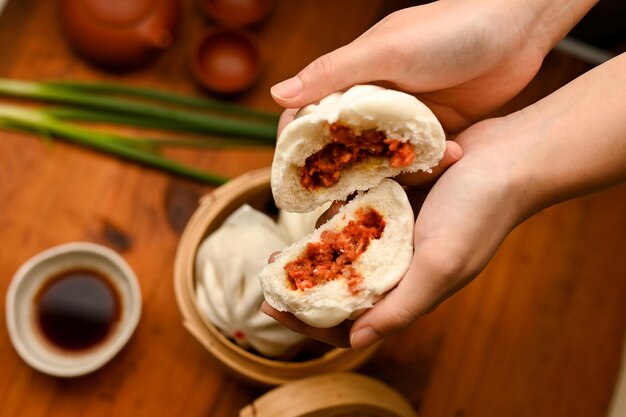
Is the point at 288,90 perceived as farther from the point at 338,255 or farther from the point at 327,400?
the point at 327,400

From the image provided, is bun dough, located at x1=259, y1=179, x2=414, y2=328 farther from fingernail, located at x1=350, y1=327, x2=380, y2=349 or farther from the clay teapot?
the clay teapot

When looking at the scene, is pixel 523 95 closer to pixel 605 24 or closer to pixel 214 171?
pixel 605 24

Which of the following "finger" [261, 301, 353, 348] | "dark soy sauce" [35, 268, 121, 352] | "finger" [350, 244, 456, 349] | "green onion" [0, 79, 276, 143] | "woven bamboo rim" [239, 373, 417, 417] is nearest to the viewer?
"finger" [350, 244, 456, 349]

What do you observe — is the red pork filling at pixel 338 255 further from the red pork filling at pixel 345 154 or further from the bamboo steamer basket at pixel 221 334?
the bamboo steamer basket at pixel 221 334

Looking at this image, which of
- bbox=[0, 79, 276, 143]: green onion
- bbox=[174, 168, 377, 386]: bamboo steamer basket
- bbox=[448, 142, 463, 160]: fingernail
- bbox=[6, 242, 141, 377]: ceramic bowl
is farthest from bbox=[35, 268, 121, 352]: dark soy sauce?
bbox=[448, 142, 463, 160]: fingernail

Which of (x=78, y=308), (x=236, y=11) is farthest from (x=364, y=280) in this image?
(x=236, y=11)

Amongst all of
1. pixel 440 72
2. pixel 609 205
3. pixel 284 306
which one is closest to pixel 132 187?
pixel 284 306
